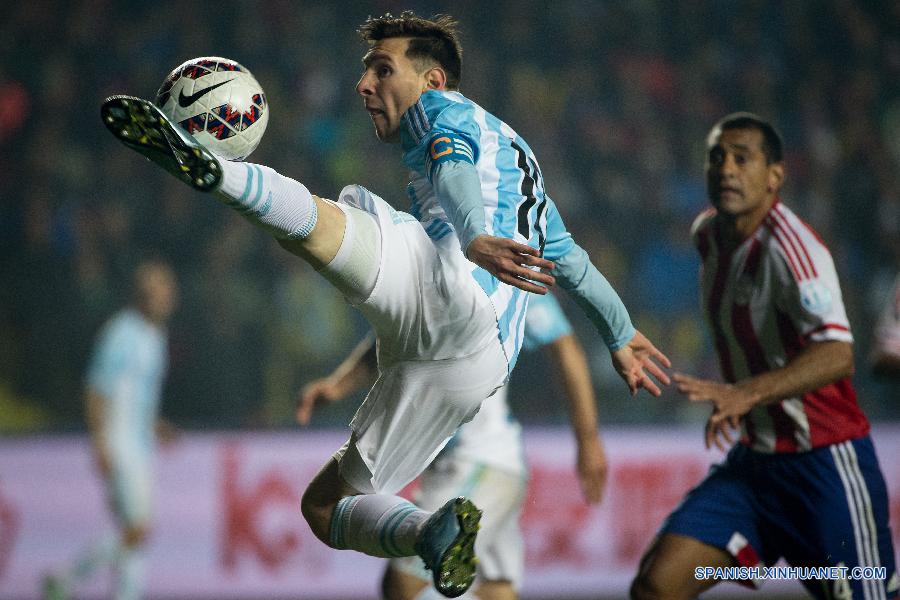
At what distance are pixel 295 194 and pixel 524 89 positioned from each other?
21.6 feet

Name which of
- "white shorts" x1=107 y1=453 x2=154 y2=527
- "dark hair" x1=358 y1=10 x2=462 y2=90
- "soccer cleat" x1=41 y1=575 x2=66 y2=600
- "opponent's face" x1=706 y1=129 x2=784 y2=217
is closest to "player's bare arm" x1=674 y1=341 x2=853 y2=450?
"opponent's face" x1=706 y1=129 x2=784 y2=217

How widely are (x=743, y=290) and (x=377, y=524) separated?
162 cm

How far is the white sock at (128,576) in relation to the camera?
6680 millimetres

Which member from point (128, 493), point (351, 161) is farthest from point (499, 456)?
point (351, 161)

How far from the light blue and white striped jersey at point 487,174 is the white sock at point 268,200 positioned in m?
0.35

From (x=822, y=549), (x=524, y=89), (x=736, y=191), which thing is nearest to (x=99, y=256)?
(x=524, y=89)

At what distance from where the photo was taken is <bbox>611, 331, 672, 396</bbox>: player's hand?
3.43m

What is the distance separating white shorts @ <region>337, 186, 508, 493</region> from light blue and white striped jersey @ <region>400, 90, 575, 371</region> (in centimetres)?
7

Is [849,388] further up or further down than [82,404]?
further up

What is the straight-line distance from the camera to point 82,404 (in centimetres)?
727

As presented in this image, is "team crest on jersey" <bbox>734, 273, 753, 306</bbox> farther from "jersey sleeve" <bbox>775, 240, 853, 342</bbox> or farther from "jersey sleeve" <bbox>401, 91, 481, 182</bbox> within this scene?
"jersey sleeve" <bbox>401, 91, 481, 182</bbox>

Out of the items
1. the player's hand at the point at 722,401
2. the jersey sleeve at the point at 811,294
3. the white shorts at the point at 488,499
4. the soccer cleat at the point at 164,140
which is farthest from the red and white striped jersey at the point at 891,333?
the soccer cleat at the point at 164,140

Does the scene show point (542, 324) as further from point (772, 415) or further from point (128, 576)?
point (128, 576)

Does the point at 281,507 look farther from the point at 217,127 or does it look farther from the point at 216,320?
the point at 217,127
